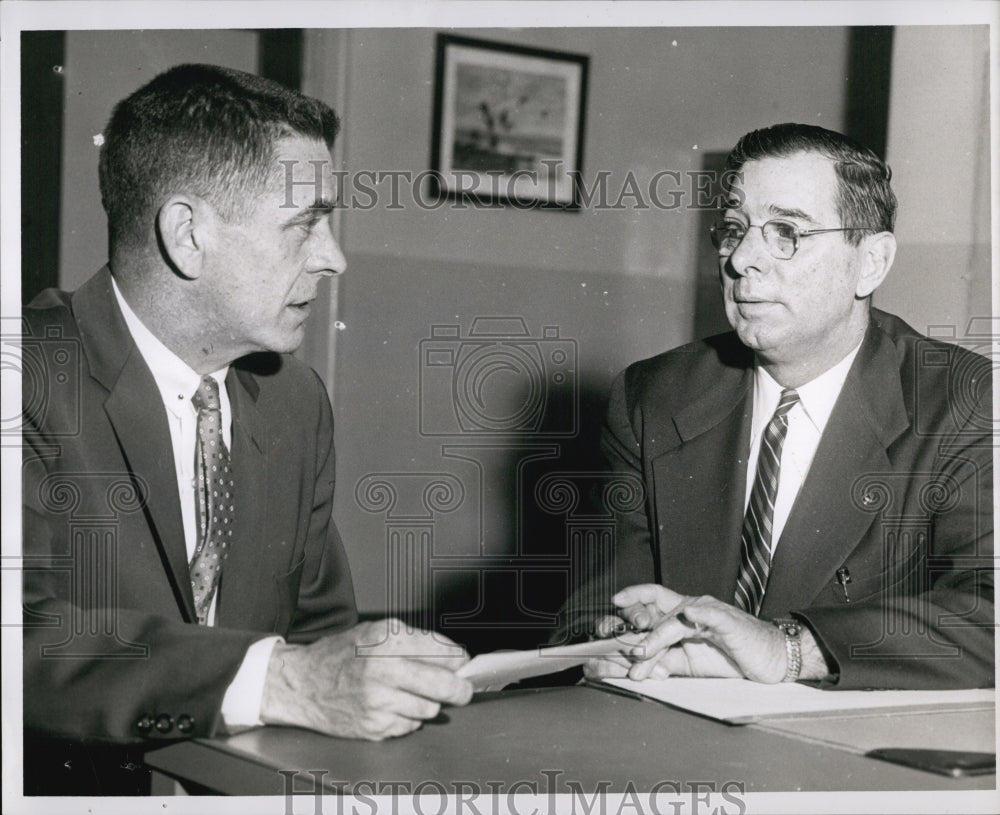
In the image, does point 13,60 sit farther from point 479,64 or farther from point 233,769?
point 233,769

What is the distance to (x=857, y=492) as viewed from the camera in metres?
2.05

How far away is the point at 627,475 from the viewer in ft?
6.99

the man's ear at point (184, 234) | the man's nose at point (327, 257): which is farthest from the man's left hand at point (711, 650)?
the man's ear at point (184, 234)

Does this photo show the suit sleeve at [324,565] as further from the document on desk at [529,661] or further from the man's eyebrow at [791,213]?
the man's eyebrow at [791,213]

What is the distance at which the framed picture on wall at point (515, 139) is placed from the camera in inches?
84.3

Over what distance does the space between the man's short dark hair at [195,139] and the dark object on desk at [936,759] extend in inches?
55.2

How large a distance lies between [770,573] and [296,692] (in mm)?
910

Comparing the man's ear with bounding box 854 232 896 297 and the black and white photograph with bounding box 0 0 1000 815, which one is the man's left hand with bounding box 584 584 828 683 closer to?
the black and white photograph with bounding box 0 0 1000 815

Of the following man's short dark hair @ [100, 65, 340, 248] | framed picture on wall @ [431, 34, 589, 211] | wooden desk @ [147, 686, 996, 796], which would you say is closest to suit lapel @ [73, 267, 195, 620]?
man's short dark hair @ [100, 65, 340, 248]

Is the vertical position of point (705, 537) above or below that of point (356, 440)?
below

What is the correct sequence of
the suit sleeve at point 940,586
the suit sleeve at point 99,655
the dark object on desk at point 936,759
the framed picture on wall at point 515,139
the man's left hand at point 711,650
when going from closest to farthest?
the dark object on desk at point 936,759, the suit sleeve at point 99,655, the man's left hand at point 711,650, the suit sleeve at point 940,586, the framed picture on wall at point 515,139

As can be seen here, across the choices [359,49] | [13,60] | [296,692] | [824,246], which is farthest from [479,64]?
[296,692]

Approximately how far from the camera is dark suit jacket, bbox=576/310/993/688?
2.02 m

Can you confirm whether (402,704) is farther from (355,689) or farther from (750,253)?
(750,253)
